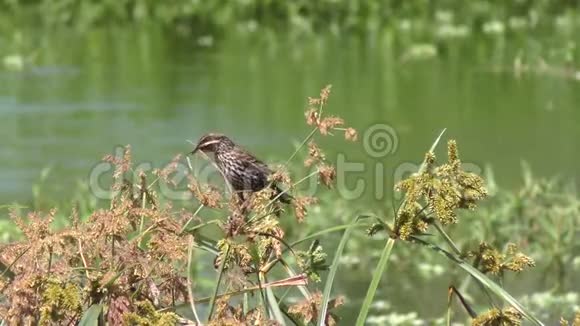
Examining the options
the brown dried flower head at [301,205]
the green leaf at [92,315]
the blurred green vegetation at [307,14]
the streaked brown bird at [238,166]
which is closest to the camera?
the green leaf at [92,315]

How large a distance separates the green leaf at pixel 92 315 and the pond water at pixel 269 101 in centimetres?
327

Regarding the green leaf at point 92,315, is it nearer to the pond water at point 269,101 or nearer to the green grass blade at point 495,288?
the green grass blade at point 495,288

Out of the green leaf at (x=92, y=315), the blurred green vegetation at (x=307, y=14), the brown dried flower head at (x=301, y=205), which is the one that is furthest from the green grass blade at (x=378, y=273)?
the blurred green vegetation at (x=307, y=14)

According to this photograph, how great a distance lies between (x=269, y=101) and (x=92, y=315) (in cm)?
584

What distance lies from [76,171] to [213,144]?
3.28 m

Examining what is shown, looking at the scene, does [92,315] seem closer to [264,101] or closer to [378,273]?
[378,273]

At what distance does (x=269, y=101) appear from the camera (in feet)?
24.7

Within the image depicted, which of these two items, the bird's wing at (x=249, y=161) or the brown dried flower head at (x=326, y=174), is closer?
the brown dried flower head at (x=326, y=174)

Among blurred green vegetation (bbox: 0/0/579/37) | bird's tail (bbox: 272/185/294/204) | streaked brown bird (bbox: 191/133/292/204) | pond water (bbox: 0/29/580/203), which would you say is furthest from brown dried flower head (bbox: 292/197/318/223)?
blurred green vegetation (bbox: 0/0/579/37)

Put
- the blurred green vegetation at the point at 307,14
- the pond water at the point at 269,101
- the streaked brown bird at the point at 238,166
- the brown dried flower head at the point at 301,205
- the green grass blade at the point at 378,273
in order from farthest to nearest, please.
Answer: the blurred green vegetation at the point at 307,14 → the pond water at the point at 269,101 → the streaked brown bird at the point at 238,166 → the brown dried flower head at the point at 301,205 → the green grass blade at the point at 378,273

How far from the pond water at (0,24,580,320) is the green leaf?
327 centimetres

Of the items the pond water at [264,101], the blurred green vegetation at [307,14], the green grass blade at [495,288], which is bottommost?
the pond water at [264,101]

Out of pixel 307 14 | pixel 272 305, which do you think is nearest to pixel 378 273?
pixel 272 305

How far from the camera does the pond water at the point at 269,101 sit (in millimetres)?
6246
